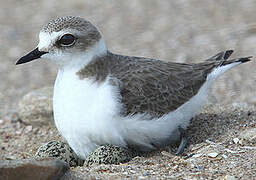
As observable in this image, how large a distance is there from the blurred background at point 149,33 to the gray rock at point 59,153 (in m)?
2.21

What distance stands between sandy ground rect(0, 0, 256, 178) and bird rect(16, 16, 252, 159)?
1554mm

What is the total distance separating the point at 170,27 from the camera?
820 centimetres

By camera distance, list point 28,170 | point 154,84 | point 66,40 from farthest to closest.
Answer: point 154,84
point 66,40
point 28,170

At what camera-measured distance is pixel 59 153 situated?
437 centimetres

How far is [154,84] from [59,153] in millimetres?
1043

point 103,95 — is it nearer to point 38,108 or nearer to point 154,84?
point 154,84

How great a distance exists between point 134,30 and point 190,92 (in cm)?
379

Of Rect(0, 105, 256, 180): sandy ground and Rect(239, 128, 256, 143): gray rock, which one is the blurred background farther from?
Rect(239, 128, 256, 143): gray rock

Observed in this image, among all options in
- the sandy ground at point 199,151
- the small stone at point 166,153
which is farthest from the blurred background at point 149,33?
the small stone at point 166,153

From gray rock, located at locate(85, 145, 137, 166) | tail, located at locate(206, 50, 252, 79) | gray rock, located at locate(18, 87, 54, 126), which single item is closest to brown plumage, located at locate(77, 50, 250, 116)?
tail, located at locate(206, 50, 252, 79)

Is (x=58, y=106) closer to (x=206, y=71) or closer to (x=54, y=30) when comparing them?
(x=54, y=30)

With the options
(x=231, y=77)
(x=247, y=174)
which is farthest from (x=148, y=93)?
(x=231, y=77)

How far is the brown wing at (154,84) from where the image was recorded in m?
4.28

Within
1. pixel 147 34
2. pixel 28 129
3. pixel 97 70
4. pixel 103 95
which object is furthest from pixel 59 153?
pixel 147 34
